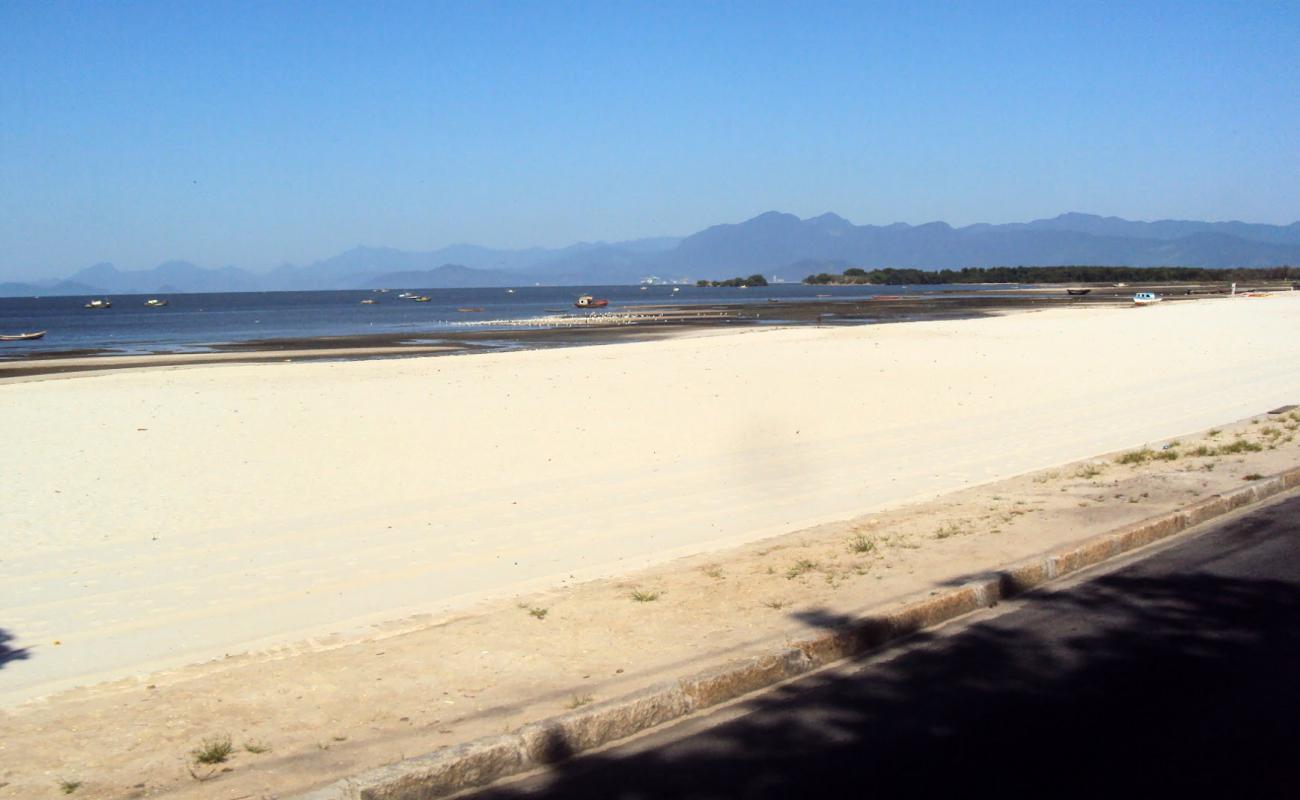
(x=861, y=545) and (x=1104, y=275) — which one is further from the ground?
(x=1104, y=275)

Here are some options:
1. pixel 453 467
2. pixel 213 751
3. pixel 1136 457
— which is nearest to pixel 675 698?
pixel 213 751

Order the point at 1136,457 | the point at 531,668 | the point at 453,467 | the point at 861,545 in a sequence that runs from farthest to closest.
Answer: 1. the point at 453,467
2. the point at 1136,457
3. the point at 861,545
4. the point at 531,668

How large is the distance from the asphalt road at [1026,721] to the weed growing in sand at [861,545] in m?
1.51

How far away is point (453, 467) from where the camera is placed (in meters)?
14.2

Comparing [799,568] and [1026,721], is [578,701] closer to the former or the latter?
[1026,721]

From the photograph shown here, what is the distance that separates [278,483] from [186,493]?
103 centimetres

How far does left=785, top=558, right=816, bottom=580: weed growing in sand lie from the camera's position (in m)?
8.40

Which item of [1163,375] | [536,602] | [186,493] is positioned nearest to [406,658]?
[536,602]

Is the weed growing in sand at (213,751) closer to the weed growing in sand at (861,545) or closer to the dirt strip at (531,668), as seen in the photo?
the dirt strip at (531,668)

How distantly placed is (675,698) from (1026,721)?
183 centimetres

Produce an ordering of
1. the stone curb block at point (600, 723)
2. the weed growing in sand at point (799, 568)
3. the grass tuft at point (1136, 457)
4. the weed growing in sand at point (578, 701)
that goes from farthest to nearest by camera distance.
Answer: the grass tuft at point (1136, 457), the weed growing in sand at point (799, 568), the weed growing in sand at point (578, 701), the stone curb block at point (600, 723)

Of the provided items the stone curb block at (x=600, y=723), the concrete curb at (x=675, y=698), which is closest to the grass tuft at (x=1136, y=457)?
the concrete curb at (x=675, y=698)

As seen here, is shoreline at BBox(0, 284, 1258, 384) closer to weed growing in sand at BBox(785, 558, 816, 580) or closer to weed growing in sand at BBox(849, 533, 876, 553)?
weed growing in sand at BBox(849, 533, 876, 553)

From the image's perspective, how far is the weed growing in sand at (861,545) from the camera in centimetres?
918
